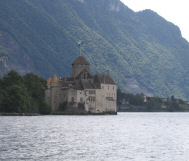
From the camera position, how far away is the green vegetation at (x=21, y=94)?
12788cm

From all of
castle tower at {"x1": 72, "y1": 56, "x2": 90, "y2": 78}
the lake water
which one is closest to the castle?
castle tower at {"x1": 72, "y1": 56, "x2": 90, "y2": 78}

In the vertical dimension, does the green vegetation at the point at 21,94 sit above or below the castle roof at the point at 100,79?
below

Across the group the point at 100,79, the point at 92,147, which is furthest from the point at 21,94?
the point at 92,147

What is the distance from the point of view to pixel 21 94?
5054 inches

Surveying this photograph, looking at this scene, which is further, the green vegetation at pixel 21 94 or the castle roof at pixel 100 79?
the castle roof at pixel 100 79

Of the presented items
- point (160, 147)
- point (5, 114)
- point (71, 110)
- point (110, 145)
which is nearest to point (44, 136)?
point (110, 145)

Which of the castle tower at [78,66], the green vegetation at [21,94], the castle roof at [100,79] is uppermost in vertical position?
the castle tower at [78,66]

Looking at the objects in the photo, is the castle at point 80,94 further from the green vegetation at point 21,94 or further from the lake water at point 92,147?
the lake water at point 92,147

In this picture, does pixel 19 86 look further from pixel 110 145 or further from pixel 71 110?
pixel 110 145

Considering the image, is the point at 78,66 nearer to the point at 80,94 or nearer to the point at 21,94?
the point at 80,94

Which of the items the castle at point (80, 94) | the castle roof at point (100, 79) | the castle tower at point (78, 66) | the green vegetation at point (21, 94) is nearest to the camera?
the green vegetation at point (21, 94)

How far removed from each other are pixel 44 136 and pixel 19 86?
66533mm

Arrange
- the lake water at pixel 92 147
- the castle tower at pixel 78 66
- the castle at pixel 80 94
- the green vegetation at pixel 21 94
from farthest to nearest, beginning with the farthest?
the castle tower at pixel 78 66 → the castle at pixel 80 94 → the green vegetation at pixel 21 94 → the lake water at pixel 92 147

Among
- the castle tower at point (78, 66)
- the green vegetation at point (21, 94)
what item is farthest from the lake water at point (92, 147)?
the castle tower at point (78, 66)
